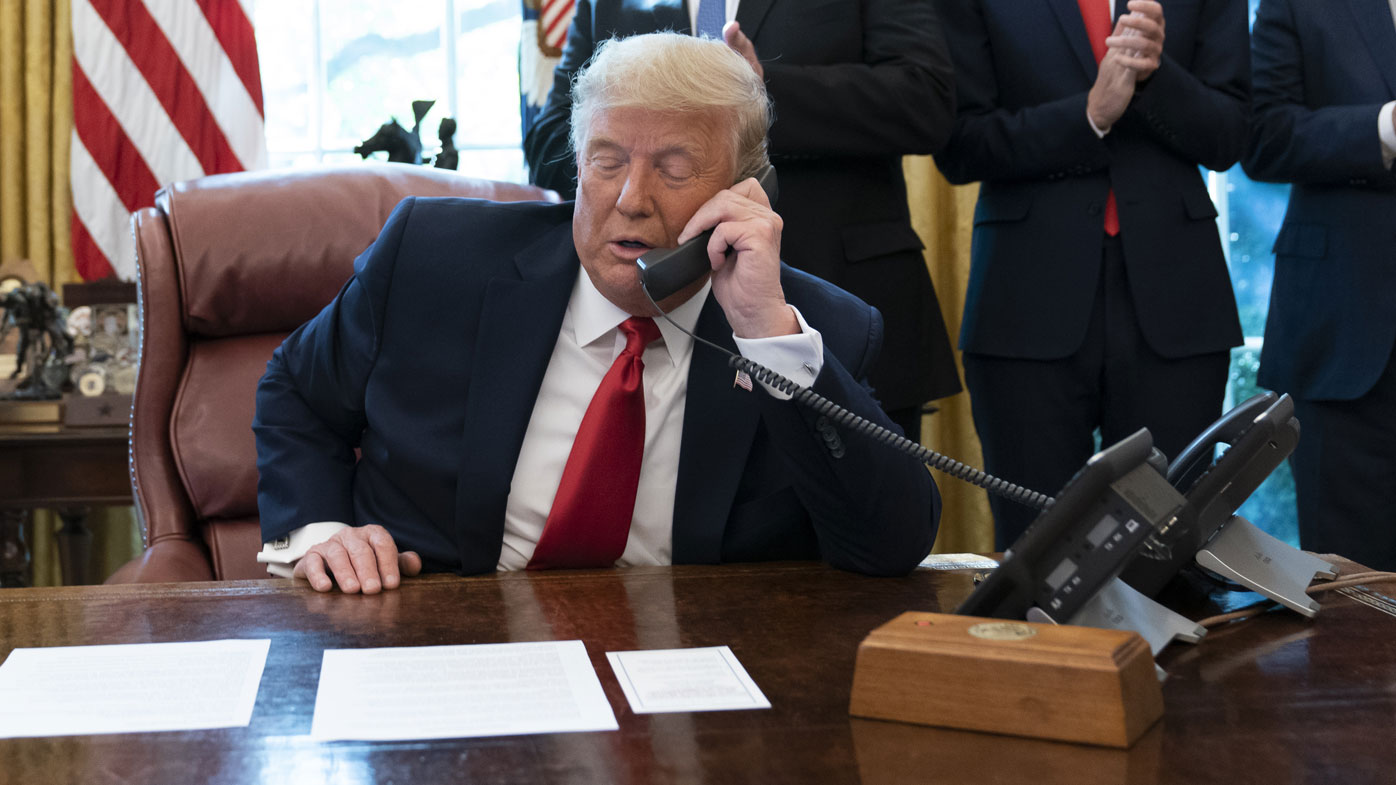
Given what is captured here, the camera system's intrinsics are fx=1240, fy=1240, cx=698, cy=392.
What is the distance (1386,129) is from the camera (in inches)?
103

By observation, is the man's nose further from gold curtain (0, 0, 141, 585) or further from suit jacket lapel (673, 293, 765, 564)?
gold curtain (0, 0, 141, 585)

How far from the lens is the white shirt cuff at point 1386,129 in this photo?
260cm

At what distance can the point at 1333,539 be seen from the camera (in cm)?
292

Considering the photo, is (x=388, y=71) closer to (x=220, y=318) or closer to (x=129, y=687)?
(x=220, y=318)

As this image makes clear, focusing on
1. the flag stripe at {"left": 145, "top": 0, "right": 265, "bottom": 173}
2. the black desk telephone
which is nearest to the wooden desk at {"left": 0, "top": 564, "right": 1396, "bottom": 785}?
the black desk telephone

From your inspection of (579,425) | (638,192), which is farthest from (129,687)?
(638,192)

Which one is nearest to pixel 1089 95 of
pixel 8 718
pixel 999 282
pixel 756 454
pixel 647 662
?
pixel 999 282

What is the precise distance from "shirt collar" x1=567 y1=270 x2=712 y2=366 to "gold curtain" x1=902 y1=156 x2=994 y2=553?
217 centimetres

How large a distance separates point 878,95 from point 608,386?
1.03m

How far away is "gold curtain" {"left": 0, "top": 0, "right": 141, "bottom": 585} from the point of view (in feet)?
12.1

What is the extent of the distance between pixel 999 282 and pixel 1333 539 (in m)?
1.09

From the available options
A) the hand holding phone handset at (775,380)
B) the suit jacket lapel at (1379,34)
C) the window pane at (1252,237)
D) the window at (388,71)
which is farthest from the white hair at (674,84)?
the window pane at (1252,237)

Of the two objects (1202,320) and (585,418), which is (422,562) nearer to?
(585,418)

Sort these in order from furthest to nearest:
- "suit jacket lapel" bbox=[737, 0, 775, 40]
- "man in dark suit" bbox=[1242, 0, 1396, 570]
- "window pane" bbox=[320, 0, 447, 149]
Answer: "window pane" bbox=[320, 0, 447, 149] → "man in dark suit" bbox=[1242, 0, 1396, 570] → "suit jacket lapel" bbox=[737, 0, 775, 40]
